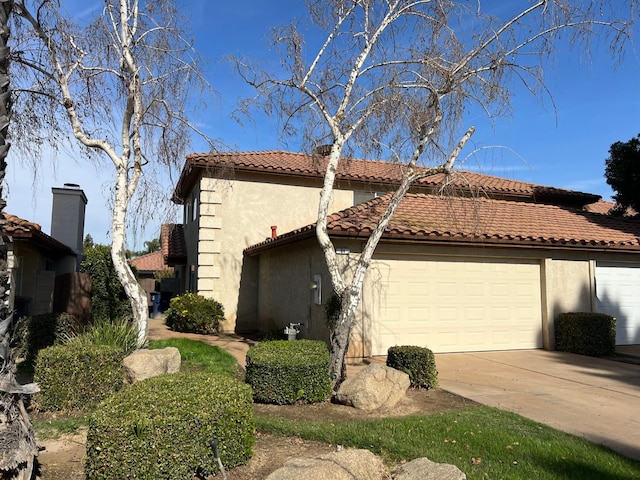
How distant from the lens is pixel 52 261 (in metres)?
19.0

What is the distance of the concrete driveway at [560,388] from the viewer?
607 centimetres

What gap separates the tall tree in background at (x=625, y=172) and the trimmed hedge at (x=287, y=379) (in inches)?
549

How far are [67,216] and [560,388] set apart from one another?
19703 millimetres

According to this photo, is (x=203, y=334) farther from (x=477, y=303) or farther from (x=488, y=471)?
(x=488, y=471)

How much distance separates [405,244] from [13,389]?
8907mm

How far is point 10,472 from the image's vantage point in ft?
12.2

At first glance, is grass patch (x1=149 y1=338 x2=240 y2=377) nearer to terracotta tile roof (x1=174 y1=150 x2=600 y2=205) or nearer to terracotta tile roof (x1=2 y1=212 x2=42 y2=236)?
terracotta tile roof (x1=2 y1=212 x2=42 y2=236)

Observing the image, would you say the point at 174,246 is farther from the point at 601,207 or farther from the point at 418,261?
the point at 601,207

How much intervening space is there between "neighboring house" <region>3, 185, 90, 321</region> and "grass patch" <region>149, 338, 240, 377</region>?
7.13ft

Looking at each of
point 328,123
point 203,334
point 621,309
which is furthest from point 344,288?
point 621,309

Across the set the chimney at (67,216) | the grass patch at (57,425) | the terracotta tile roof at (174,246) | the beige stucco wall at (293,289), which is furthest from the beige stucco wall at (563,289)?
the chimney at (67,216)

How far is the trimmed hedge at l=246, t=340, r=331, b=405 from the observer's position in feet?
22.7

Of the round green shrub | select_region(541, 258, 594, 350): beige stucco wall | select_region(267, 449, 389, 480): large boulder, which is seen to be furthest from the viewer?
the round green shrub

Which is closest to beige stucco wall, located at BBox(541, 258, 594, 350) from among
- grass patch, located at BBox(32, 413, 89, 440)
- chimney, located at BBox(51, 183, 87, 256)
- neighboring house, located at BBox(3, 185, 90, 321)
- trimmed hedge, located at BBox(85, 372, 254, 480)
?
trimmed hedge, located at BBox(85, 372, 254, 480)
